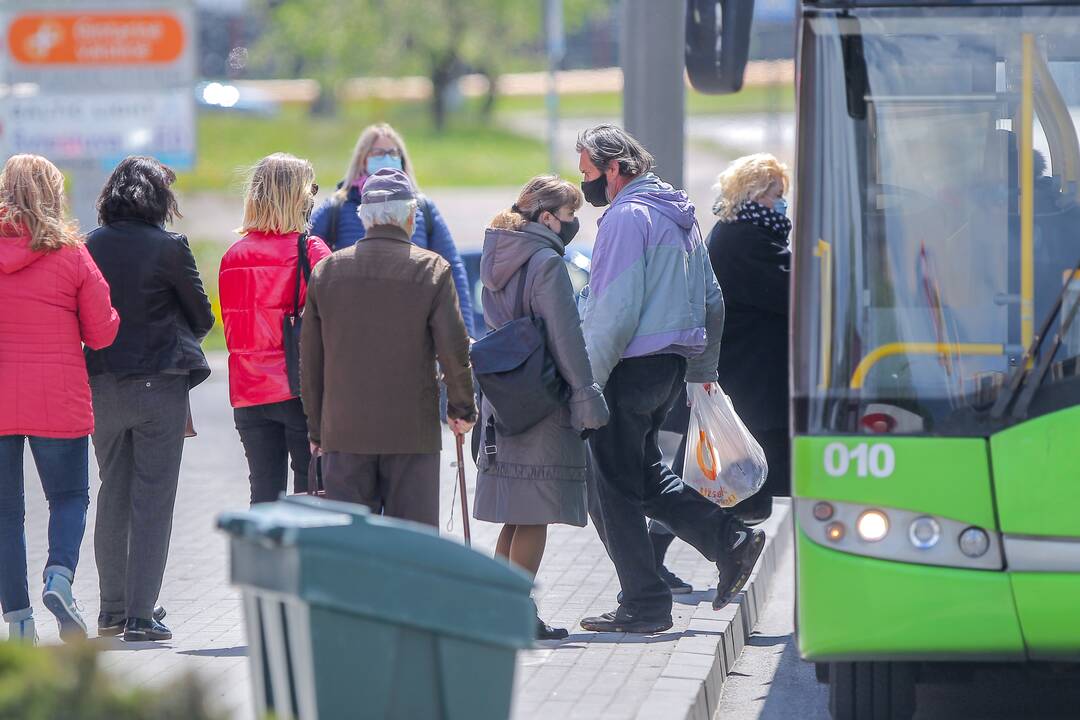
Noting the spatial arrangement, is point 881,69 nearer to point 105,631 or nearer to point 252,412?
point 252,412

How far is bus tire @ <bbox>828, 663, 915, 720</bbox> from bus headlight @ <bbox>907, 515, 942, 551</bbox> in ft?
2.08

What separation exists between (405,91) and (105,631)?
47.0 meters

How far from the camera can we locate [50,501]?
614 centimetres

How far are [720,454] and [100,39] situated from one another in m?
10.9

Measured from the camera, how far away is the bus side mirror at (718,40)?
18.2ft

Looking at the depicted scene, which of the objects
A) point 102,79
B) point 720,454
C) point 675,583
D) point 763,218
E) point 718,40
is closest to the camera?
point 718,40

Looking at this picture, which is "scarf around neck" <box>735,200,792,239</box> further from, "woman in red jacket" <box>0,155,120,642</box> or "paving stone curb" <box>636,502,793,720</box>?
"woman in red jacket" <box>0,155,120,642</box>

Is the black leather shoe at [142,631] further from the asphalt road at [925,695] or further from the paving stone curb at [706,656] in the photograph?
the asphalt road at [925,695]

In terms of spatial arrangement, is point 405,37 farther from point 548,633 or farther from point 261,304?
point 548,633

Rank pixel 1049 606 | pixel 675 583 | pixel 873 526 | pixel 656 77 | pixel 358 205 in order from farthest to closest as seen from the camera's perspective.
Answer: pixel 656 77, pixel 358 205, pixel 675 583, pixel 873 526, pixel 1049 606

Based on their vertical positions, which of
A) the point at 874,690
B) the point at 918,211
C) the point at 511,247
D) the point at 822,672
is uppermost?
the point at 918,211

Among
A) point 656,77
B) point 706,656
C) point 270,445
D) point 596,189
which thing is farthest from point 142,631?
point 656,77

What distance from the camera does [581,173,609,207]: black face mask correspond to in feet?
20.8

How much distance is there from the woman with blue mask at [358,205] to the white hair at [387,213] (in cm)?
201
